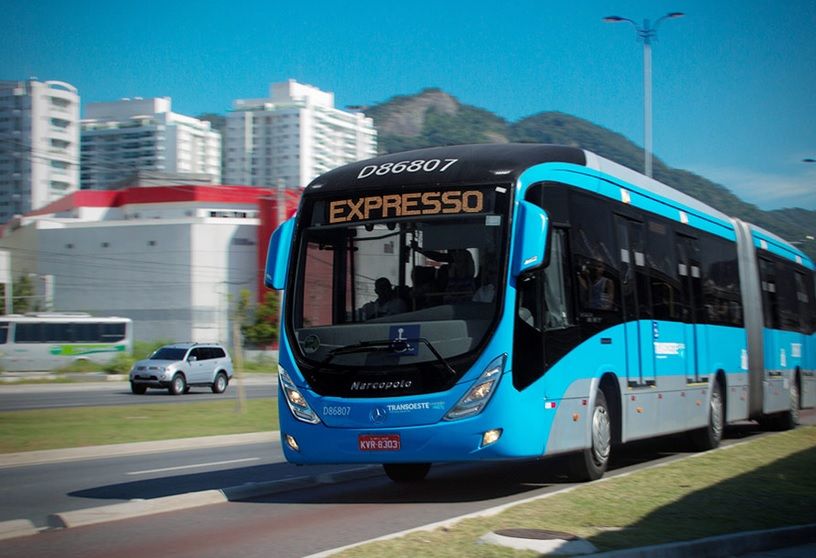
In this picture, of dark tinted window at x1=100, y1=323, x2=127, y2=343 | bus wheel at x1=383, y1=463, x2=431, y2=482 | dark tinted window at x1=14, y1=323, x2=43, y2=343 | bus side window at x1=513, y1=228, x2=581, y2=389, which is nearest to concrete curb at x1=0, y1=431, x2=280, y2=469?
bus wheel at x1=383, y1=463, x2=431, y2=482

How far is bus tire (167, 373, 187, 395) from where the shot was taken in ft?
132

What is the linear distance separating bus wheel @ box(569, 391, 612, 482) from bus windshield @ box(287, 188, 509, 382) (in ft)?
7.73

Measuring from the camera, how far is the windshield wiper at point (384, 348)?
9969 mm

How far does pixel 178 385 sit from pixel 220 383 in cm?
248

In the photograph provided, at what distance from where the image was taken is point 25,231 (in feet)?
301

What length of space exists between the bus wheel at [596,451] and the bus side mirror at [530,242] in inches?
94.8

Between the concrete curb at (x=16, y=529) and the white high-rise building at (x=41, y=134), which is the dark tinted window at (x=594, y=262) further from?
→ the white high-rise building at (x=41, y=134)

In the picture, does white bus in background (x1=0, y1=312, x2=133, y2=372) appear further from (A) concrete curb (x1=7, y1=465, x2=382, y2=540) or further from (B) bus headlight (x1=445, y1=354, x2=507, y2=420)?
(B) bus headlight (x1=445, y1=354, x2=507, y2=420)

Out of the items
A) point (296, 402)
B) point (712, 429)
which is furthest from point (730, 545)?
point (712, 429)

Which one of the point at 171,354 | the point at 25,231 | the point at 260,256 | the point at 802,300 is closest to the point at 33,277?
the point at 25,231

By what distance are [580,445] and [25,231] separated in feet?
289

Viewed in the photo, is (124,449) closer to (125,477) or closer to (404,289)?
(125,477)

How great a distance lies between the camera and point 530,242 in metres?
10.0

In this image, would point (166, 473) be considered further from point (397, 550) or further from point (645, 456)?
point (397, 550)
